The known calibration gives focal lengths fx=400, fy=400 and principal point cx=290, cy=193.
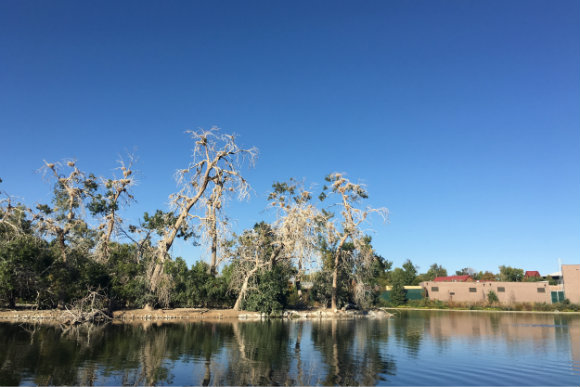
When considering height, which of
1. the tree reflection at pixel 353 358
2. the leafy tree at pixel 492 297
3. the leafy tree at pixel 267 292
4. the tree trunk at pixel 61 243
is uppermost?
the tree trunk at pixel 61 243

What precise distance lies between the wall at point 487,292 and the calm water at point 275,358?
40286mm

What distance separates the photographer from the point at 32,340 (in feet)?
62.4

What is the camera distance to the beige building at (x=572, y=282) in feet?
189

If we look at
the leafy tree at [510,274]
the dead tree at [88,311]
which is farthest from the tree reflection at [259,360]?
the leafy tree at [510,274]

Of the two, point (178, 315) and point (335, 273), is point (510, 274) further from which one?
point (178, 315)

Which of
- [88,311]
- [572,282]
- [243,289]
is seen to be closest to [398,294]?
[572,282]

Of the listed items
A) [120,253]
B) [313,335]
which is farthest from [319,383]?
[120,253]

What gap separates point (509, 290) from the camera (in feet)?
201

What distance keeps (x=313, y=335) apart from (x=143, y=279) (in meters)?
16.9

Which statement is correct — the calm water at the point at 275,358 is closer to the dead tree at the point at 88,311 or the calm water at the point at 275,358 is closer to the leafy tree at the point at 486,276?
the dead tree at the point at 88,311

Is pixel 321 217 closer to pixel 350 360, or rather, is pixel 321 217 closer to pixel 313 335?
pixel 313 335

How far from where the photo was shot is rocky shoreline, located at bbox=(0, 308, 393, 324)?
28.6 meters

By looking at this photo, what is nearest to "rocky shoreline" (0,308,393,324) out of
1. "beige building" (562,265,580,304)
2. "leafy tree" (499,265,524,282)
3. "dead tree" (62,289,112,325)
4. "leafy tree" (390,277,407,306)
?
"dead tree" (62,289,112,325)

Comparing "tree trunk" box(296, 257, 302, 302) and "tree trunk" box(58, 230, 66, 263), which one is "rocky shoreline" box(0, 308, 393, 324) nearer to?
"tree trunk" box(296, 257, 302, 302)
